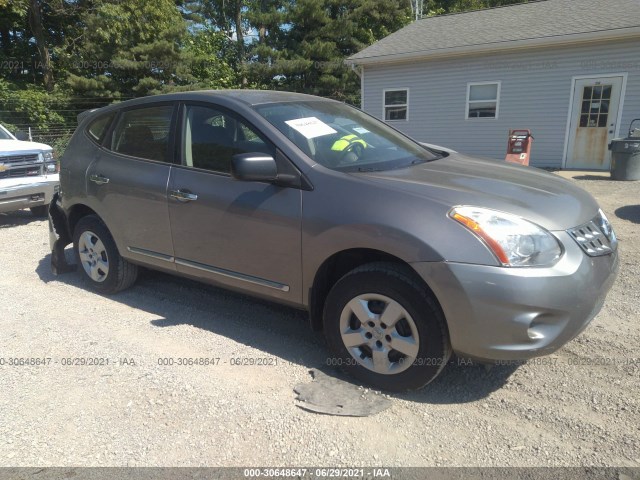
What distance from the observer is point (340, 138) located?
11.2ft

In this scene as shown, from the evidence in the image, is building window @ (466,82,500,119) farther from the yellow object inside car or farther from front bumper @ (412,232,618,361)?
front bumper @ (412,232,618,361)

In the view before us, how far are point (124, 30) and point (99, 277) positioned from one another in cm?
2077

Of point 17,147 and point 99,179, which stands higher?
point 17,147

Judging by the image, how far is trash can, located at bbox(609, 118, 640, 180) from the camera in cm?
970

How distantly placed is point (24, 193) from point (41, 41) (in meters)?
18.5

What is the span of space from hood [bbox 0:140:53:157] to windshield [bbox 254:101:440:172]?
18.9ft

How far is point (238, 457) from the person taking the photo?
2402mm

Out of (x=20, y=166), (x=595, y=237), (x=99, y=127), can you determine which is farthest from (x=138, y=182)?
(x=20, y=166)

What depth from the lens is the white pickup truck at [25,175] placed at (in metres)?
7.11

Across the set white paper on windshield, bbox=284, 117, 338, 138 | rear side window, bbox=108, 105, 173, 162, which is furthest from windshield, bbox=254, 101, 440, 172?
rear side window, bbox=108, 105, 173, 162

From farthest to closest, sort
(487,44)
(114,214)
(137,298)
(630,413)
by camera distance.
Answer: (487,44) → (137,298) → (114,214) → (630,413)

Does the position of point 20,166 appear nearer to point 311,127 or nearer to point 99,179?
point 99,179

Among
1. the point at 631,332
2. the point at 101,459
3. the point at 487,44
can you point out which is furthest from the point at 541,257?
the point at 487,44

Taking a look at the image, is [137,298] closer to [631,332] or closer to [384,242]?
[384,242]
